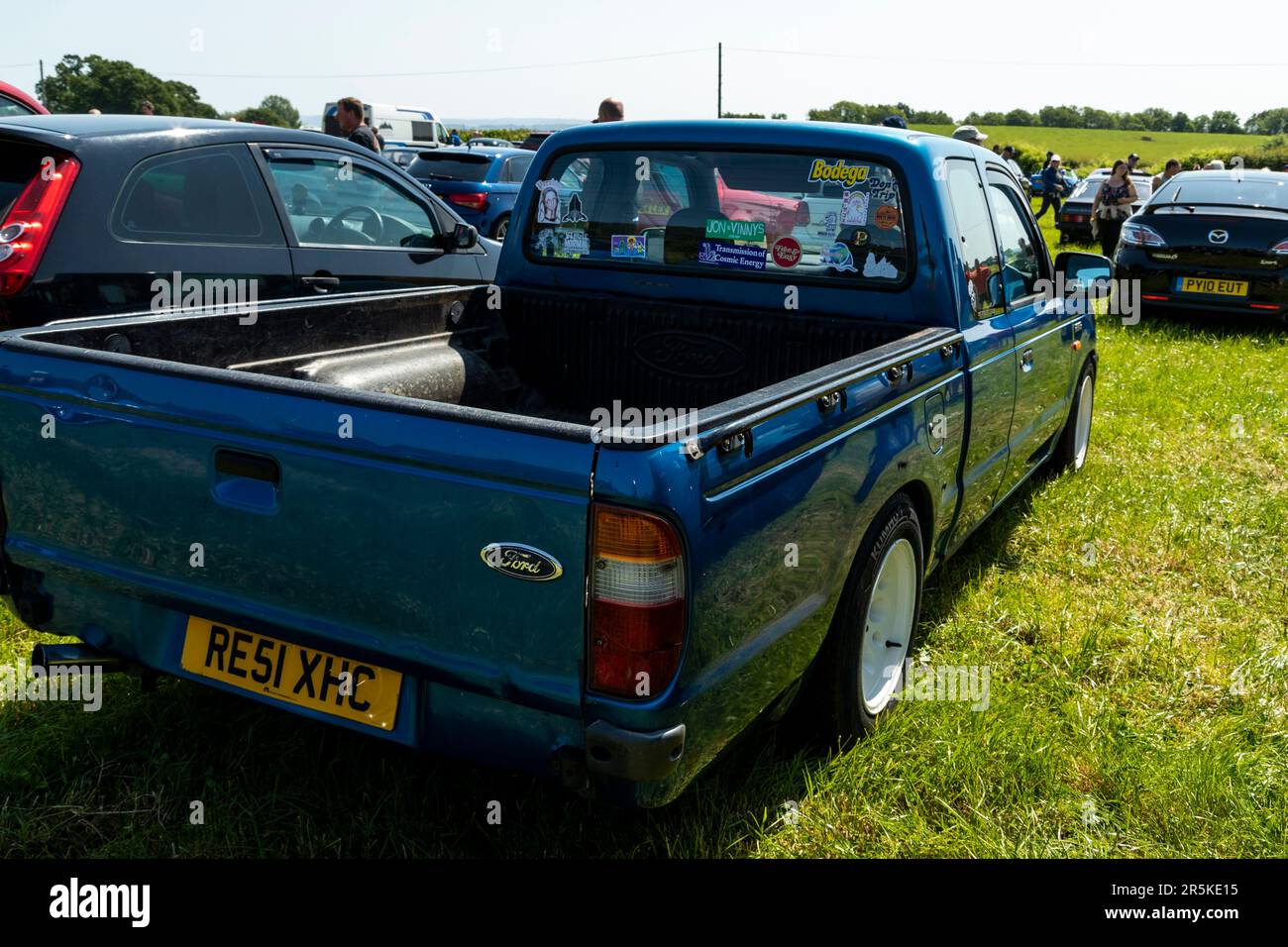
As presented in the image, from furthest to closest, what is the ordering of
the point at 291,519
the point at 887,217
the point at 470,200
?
the point at 470,200, the point at 887,217, the point at 291,519

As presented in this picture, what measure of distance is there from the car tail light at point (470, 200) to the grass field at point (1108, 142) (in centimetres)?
5922

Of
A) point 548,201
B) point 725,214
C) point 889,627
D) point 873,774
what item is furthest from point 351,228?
point 873,774

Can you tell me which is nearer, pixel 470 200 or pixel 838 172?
pixel 838 172

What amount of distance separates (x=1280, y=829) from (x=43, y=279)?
4.59 metres

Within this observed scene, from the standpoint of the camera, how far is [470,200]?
1326 cm

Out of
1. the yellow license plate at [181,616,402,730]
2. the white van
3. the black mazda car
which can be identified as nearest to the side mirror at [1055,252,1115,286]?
the yellow license plate at [181,616,402,730]

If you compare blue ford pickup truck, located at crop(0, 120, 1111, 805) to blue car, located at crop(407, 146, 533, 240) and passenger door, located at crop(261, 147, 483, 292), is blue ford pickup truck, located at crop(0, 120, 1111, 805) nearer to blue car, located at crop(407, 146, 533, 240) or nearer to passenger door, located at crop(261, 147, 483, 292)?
passenger door, located at crop(261, 147, 483, 292)

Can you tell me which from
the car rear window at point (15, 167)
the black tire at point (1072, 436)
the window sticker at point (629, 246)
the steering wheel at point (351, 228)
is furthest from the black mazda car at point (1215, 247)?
the car rear window at point (15, 167)

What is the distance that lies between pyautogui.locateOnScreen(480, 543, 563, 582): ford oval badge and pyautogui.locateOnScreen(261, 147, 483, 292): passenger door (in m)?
3.68

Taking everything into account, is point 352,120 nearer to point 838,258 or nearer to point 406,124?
point 838,258

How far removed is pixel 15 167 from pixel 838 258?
11.0 feet

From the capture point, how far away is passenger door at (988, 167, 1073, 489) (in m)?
4.11
